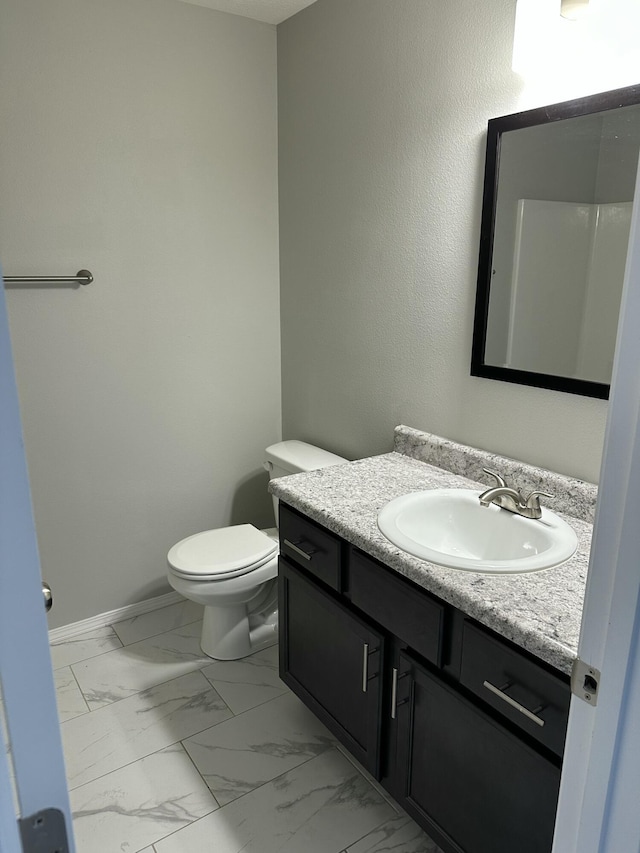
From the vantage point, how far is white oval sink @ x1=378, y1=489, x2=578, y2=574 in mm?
1449

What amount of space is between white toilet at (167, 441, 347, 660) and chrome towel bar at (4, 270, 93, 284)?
2.98 ft

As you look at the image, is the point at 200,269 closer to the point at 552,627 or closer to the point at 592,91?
the point at 592,91

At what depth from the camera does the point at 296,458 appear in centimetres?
242

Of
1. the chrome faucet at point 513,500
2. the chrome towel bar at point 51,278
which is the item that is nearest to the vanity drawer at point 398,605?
the chrome faucet at point 513,500

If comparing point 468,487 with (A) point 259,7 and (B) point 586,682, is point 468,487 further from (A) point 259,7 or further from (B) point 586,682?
(A) point 259,7

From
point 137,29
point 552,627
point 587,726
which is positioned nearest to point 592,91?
point 552,627

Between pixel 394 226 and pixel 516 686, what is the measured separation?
4.74ft

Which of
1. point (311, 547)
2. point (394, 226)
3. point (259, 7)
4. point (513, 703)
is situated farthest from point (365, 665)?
point (259, 7)

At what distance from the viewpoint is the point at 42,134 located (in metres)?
2.11

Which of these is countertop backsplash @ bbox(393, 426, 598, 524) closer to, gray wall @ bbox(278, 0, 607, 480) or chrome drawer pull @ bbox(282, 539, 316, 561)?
gray wall @ bbox(278, 0, 607, 480)

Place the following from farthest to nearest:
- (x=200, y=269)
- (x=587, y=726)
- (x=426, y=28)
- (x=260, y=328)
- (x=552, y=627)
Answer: (x=260, y=328) < (x=200, y=269) < (x=426, y=28) < (x=552, y=627) < (x=587, y=726)

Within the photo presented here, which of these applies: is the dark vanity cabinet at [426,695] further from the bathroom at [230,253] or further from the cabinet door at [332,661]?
the bathroom at [230,253]

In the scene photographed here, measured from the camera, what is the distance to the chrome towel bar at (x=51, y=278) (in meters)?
2.12

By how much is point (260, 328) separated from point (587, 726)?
2149 mm
